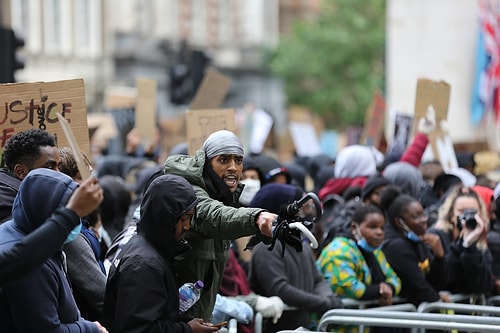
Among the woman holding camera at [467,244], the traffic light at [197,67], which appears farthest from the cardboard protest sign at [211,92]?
the traffic light at [197,67]

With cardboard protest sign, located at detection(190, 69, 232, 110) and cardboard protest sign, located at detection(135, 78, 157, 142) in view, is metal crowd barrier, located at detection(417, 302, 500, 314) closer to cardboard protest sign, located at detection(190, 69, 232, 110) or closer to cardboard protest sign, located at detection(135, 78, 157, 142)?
cardboard protest sign, located at detection(190, 69, 232, 110)

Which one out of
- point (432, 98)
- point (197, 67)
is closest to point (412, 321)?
point (432, 98)

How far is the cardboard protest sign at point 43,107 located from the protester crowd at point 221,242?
476 millimetres

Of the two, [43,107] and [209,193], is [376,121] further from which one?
[209,193]

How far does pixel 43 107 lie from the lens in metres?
6.86

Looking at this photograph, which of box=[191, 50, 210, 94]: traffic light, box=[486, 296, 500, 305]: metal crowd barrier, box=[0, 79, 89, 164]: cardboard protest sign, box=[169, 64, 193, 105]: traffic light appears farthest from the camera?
box=[169, 64, 193, 105]: traffic light

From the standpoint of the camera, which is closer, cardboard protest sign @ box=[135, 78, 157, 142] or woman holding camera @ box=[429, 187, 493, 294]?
woman holding camera @ box=[429, 187, 493, 294]

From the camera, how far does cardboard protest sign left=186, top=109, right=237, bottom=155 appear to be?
892cm

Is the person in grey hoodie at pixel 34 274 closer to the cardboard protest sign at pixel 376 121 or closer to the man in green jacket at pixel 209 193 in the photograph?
the man in green jacket at pixel 209 193

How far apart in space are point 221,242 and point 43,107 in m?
1.48

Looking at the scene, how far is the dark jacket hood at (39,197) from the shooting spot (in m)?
4.88

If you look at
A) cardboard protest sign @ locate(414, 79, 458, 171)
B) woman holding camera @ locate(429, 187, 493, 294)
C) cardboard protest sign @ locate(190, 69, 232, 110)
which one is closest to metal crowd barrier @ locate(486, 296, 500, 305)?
woman holding camera @ locate(429, 187, 493, 294)

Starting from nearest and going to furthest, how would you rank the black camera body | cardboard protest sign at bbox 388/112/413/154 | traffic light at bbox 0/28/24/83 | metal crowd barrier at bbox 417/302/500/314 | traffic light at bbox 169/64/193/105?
metal crowd barrier at bbox 417/302/500/314
the black camera body
traffic light at bbox 0/28/24/83
cardboard protest sign at bbox 388/112/413/154
traffic light at bbox 169/64/193/105

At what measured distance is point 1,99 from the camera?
6.83 meters
